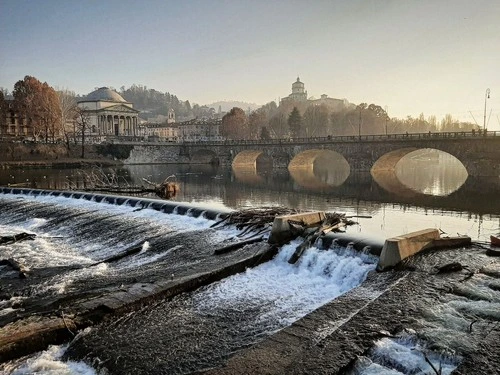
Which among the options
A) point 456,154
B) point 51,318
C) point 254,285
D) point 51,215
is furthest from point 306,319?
point 456,154

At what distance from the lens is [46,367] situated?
755 centimetres

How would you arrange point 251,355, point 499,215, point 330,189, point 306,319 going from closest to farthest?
point 251,355 < point 306,319 < point 499,215 < point 330,189

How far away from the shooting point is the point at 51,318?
8.80m

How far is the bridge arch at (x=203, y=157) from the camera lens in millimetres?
95606

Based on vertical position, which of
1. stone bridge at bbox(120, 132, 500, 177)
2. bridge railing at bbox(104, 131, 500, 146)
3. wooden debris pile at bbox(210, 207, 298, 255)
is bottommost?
wooden debris pile at bbox(210, 207, 298, 255)

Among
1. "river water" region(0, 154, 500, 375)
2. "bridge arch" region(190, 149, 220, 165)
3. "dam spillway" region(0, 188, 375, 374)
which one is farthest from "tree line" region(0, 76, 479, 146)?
"dam spillway" region(0, 188, 375, 374)

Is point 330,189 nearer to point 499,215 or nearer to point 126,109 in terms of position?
point 499,215

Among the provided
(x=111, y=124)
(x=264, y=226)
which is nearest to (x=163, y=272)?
(x=264, y=226)

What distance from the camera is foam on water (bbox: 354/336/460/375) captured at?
6605 millimetres

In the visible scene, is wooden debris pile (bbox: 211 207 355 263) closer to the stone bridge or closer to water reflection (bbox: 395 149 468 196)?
water reflection (bbox: 395 149 468 196)

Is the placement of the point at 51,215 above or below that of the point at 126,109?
below

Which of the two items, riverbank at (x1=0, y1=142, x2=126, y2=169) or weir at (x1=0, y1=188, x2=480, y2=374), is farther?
riverbank at (x1=0, y1=142, x2=126, y2=169)

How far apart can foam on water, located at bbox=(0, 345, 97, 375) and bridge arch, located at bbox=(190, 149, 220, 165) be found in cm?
8710

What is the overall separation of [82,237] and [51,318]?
36.1 feet
